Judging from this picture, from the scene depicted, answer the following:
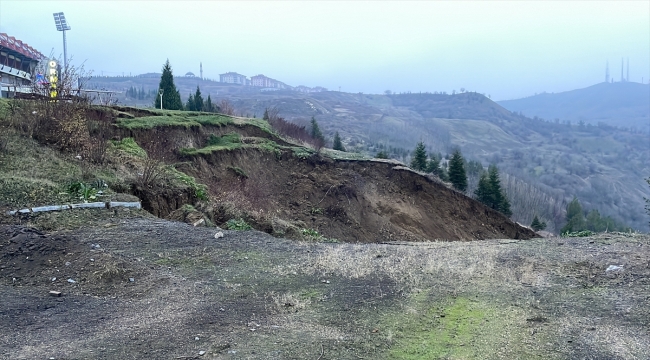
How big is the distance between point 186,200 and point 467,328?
930cm

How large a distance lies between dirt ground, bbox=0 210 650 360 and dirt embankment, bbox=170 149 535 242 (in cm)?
1055

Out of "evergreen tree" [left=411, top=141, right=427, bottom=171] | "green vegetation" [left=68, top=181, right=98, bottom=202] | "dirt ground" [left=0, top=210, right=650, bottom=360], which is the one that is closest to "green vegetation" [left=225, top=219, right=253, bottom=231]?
"dirt ground" [left=0, top=210, right=650, bottom=360]

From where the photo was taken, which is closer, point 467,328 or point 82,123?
point 467,328

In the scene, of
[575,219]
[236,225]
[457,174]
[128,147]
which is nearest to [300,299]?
[236,225]

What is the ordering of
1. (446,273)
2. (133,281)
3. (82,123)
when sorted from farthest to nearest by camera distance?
(82,123), (446,273), (133,281)

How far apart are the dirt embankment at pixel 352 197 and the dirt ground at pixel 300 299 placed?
34.6 ft

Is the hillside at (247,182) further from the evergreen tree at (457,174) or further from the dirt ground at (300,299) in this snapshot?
the evergreen tree at (457,174)

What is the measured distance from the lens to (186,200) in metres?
13.0

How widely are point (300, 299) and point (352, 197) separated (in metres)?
17.9

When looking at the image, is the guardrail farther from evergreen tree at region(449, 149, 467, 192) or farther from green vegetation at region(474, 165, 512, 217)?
green vegetation at region(474, 165, 512, 217)

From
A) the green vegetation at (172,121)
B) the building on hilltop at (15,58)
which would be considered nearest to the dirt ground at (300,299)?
the green vegetation at (172,121)

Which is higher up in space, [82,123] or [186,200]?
[82,123]

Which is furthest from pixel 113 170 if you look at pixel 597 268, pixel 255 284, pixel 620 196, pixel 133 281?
pixel 620 196

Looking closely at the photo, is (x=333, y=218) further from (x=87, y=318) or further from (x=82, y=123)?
(x=87, y=318)
